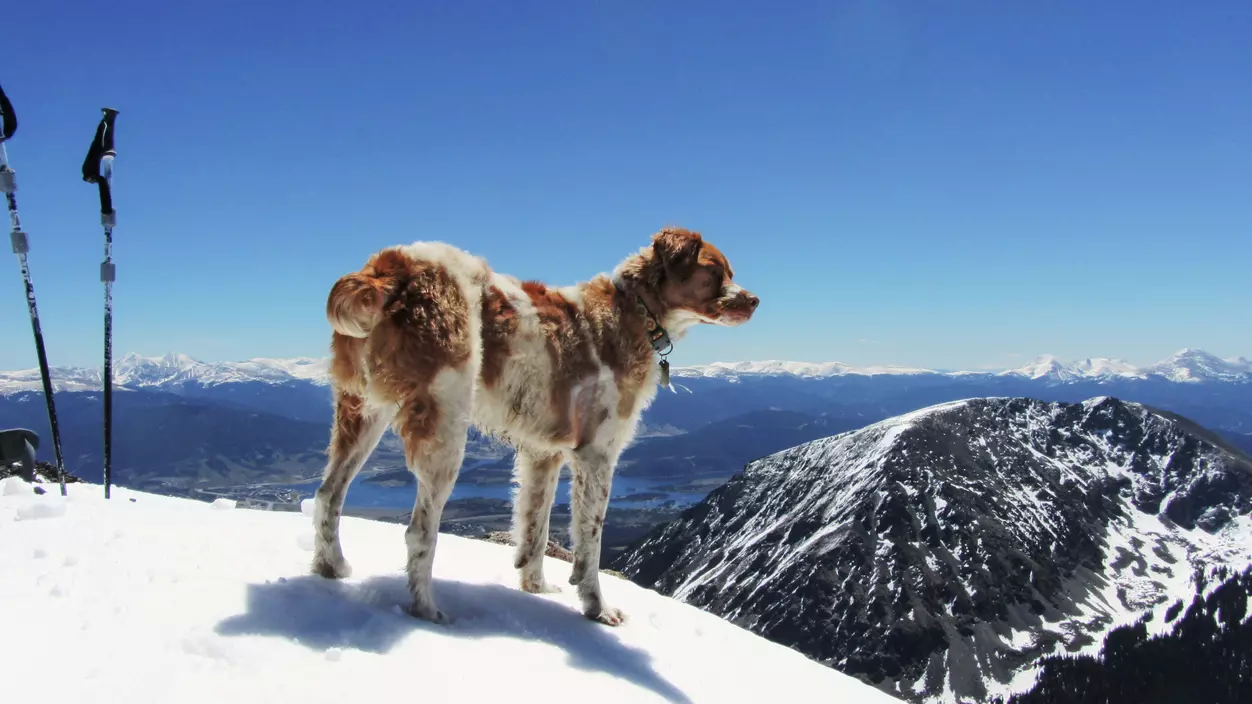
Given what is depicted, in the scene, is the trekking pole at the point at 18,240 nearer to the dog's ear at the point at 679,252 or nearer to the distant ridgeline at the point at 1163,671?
the dog's ear at the point at 679,252

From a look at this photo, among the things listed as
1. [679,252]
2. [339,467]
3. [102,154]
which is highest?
[102,154]

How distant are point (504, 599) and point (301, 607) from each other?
Answer: 6.13 ft

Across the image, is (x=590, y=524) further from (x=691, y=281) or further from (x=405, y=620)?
(x=691, y=281)

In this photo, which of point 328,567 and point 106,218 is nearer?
point 328,567

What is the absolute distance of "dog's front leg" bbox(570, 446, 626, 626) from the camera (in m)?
6.58

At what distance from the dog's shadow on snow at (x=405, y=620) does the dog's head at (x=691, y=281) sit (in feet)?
9.88

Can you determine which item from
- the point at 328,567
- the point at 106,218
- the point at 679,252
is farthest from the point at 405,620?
the point at 106,218

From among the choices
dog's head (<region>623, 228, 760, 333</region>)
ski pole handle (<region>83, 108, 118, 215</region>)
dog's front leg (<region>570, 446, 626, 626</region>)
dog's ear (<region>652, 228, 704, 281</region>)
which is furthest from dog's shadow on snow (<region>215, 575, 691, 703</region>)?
ski pole handle (<region>83, 108, 118, 215</region>)

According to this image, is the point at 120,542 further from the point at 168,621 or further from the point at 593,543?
the point at 593,543

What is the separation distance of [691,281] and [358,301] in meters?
3.21

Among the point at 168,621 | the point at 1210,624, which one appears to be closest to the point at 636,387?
the point at 168,621

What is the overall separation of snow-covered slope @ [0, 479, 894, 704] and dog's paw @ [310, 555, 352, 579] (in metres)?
0.13

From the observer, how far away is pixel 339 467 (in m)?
6.14

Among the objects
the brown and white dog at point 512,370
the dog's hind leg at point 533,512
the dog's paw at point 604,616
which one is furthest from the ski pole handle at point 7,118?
the dog's paw at point 604,616
